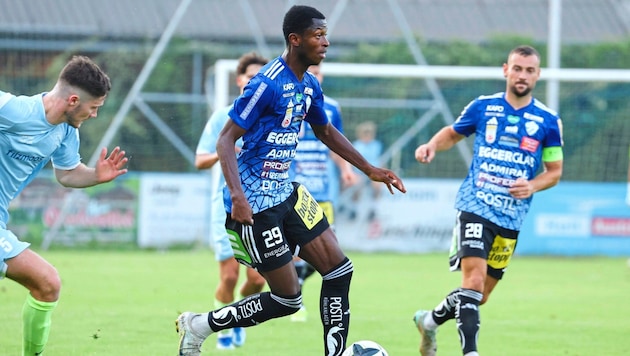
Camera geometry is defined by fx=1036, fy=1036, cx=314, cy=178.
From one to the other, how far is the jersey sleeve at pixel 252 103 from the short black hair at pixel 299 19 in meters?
0.42

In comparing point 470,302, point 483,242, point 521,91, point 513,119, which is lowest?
point 470,302

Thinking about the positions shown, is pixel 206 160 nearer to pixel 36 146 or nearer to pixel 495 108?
pixel 36 146

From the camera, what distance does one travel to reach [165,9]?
23.7m

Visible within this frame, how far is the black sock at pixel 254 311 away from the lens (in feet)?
22.6

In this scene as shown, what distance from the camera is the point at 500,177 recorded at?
802 cm

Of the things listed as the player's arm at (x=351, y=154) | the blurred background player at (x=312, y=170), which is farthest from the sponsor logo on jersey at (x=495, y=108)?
the blurred background player at (x=312, y=170)

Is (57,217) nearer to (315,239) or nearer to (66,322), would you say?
(66,322)

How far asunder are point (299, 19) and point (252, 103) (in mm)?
657

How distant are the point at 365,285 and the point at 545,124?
6375 millimetres

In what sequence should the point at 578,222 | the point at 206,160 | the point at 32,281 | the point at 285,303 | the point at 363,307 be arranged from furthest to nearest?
the point at 578,222
the point at 363,307
the point at 206,160
the point at 285,303
the point at 32,281

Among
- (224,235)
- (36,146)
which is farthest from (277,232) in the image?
(224,235)

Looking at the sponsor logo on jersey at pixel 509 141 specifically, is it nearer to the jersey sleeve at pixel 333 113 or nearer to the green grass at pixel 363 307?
the green grass at pixel 363 307

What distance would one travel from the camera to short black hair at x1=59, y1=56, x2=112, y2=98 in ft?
21.8

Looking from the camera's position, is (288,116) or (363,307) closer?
(288,116)
